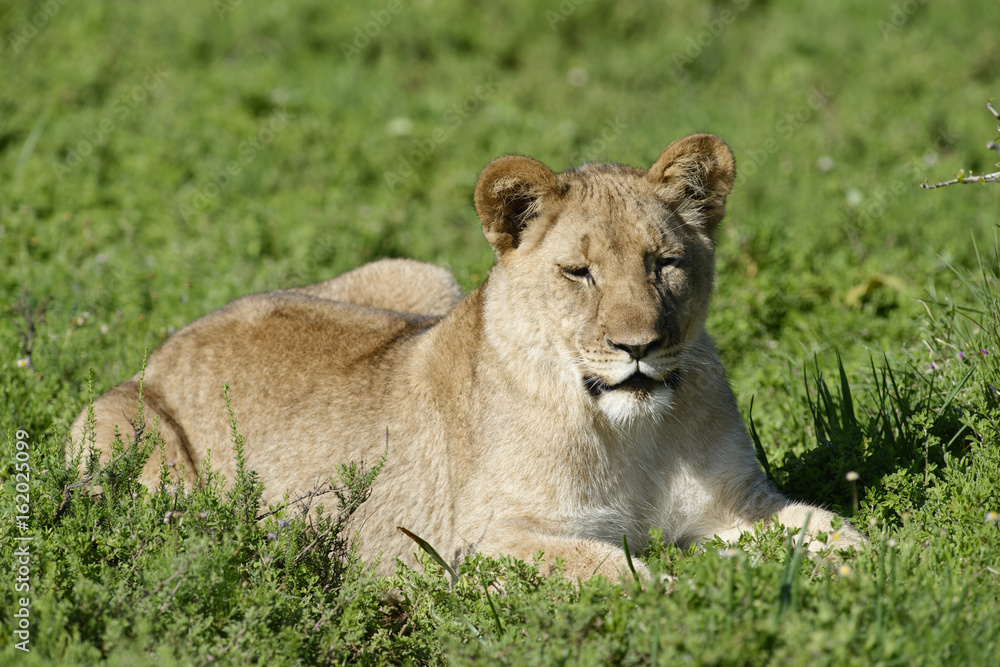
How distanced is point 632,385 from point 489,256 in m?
3.50

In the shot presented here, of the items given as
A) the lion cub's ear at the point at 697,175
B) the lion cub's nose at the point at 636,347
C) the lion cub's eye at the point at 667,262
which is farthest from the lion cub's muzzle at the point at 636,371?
the lion cub's ear at the point at 697,175

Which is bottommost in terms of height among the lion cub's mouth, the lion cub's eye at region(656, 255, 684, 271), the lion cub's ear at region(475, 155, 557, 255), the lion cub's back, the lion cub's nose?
the lion cub's back

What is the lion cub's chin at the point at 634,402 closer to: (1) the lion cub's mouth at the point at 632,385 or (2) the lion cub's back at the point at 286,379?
(1) the lion cub's mouth at the point at 632,385

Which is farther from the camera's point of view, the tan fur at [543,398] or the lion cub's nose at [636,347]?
the tan fur at [543,398]

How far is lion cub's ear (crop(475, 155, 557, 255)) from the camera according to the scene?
3754mm

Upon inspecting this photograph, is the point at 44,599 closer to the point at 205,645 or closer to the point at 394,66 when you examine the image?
the point at 205,645

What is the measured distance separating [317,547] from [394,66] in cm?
709

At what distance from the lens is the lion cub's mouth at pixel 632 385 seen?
3.54 m

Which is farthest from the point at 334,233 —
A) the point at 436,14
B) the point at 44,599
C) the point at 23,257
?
the point at 44,599

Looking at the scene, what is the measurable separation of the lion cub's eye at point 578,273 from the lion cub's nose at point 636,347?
0.33 meters

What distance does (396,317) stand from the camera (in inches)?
189

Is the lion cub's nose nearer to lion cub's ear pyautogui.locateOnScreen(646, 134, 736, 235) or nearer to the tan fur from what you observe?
the tan fur

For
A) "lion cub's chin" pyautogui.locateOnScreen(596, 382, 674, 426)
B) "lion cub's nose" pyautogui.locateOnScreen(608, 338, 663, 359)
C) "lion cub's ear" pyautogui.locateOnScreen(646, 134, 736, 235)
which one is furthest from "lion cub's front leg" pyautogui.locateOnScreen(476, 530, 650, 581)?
"lion cub's ear" pyautogui.locateOnScreen(646, 134, 736, 235)

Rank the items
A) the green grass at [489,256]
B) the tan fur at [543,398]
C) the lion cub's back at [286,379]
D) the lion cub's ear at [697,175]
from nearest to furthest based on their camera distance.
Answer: the green grass at [489,256] → the tan fur at [543,398] → the lion cub's ear at [697,175] → the lion cub's back at [286,379]
